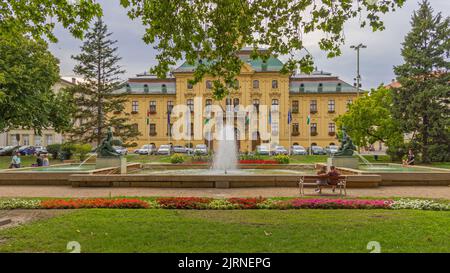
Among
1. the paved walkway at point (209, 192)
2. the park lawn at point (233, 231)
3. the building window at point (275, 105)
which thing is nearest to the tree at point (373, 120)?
the paved walkway at point (209, 192)

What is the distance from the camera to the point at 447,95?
39344mm

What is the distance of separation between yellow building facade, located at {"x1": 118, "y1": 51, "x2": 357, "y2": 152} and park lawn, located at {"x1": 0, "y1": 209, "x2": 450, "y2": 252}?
59.2 m

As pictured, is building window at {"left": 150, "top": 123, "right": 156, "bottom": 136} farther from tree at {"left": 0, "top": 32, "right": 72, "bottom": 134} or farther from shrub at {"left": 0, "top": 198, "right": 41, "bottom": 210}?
shrub at {"left": 0, "top": 198, "right": 41, "bottom": 210}

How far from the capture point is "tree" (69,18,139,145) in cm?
5141

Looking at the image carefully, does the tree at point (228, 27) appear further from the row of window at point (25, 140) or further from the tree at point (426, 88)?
the row of window at point (25, 140)

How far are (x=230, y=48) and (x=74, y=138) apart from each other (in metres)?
47.4

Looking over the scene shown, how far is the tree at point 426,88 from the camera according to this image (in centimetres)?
3862

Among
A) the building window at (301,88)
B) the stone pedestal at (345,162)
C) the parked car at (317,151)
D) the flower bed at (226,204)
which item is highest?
the building window at (301,88)

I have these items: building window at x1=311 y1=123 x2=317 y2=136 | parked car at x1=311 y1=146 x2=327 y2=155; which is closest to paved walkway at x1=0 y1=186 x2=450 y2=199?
parked car at x1=311 y1=146 x2=327 y2=155

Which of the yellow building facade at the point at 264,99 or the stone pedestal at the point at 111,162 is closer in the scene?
the stone pedestal at the point at 111,162

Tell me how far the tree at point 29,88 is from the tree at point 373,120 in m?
31.3

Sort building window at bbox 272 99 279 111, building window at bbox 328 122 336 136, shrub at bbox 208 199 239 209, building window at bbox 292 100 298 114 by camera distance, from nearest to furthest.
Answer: shrub at bbox 208 199 239 209 < building window at bbox 272 99 279 111 < building window at bbox 328 122 336 136 < building window at bbox 292 100 298 114

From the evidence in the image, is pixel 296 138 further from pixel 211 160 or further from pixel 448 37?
pixel 211 160
